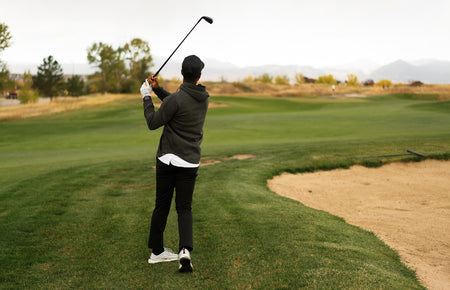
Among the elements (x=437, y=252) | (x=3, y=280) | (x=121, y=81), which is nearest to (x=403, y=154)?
(x=437, y=252)

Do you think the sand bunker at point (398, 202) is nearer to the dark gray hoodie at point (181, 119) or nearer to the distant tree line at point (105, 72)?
the dark gray hoodie at point (181, 119)

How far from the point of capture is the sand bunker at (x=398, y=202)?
255 inches

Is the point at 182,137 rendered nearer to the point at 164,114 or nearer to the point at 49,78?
the point at 164,114

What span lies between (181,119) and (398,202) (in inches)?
275

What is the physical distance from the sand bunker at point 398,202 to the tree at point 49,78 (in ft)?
326

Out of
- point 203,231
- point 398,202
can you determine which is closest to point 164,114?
point 203,231

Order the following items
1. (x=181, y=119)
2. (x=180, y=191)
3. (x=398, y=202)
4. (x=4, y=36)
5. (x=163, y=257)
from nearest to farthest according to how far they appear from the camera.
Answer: (x=181, y=119) → (x=180, y=191) → (x=163, y=257) → (x=398, y=202) → (x=4, y=36)

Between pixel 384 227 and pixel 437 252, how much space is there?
142 centimetres

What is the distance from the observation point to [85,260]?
571 centimetres

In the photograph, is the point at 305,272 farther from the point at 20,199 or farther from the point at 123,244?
the point at 20,199

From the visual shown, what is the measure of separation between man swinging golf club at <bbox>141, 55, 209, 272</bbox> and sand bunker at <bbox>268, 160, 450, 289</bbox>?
3.19 meters

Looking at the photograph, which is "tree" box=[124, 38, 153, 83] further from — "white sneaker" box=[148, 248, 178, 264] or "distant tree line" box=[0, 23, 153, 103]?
"white sneaker" box=[148, 248, 178, 264]

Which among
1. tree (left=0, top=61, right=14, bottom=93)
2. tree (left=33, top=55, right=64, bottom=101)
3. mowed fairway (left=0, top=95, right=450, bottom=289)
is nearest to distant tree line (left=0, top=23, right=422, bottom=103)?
tree (left=33, top=55, right=64, bottom=101)

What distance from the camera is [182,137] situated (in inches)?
207
